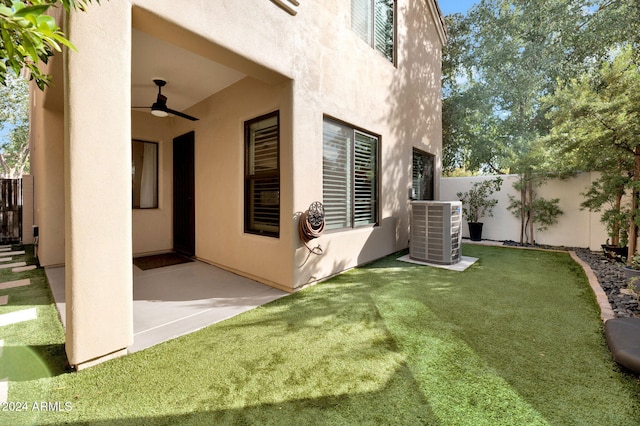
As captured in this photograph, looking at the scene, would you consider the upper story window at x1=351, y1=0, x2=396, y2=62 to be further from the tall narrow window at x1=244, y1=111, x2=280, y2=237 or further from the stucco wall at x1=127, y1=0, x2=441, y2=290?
the tall narrow window at x1=244, y1=111, x2=280, y2=237

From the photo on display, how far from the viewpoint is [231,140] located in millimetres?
4316

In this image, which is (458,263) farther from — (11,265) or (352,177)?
(11,265)

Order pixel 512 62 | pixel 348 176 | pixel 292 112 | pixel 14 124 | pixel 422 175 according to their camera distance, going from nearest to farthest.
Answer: pixel 292 112 → pixel 348 176 → pixel 422 175 → pixel 512 62 → pixel 14 124

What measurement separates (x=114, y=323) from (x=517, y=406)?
261 cm

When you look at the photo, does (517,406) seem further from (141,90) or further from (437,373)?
(141,90)

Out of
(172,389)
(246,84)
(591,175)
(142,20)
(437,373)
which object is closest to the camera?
(172,389)

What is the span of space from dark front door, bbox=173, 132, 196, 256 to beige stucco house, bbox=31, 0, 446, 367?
0.16 ft

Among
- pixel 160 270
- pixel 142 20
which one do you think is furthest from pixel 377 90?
pixel 160 270

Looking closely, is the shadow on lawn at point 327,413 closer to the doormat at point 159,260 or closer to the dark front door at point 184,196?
the doormat at point 159,260

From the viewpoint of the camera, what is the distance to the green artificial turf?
151cm

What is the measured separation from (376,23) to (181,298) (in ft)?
18.3

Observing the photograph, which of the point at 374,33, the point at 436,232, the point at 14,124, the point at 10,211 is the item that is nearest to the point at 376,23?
the point at 374,33

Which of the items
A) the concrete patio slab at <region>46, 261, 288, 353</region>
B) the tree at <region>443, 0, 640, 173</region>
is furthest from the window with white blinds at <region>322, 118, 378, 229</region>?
the tree at <region>443, 0, 640, 173</region>

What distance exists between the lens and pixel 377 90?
5055 millimetres
